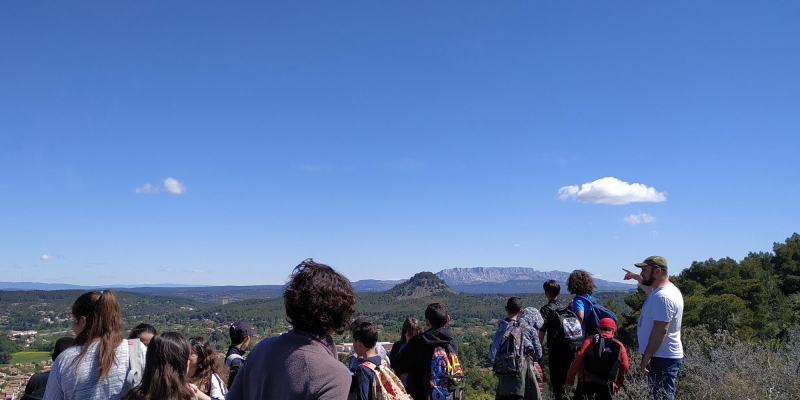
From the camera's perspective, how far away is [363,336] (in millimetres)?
3938

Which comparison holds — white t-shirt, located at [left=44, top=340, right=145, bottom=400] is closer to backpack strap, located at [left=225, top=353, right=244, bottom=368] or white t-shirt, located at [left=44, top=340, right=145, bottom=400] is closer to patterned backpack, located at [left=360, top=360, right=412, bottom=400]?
backpack strap, located at [left=225, top=353, right=244, bottom=368]

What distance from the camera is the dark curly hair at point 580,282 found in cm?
545

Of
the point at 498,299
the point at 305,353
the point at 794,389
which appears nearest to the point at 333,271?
the point at 305,353

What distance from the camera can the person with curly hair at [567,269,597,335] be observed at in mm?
5379

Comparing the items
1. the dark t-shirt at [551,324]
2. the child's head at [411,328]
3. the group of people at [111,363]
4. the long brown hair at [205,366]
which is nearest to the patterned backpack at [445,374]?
the child's head at [411,328]

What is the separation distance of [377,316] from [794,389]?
8253cm

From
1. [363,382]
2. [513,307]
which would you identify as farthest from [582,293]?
[363,382]

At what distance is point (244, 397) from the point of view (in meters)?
1.80

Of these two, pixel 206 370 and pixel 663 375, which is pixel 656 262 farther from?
pixel 206 370

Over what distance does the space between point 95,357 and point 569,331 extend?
4504 millimetres

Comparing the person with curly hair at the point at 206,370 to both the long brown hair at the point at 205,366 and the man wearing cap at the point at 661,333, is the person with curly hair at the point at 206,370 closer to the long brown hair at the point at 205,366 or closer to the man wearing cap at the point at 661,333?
the long brown hair at the point at 205,366

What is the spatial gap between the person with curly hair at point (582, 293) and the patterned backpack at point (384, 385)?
3835mm

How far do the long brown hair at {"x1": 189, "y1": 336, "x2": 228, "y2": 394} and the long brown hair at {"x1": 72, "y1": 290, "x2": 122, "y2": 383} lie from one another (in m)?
0.75

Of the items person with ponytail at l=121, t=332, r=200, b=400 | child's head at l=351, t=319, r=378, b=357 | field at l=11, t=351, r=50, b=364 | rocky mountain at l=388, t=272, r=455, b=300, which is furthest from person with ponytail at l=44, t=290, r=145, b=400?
rocky mountain at l=388, t=272, r=455, b=300
